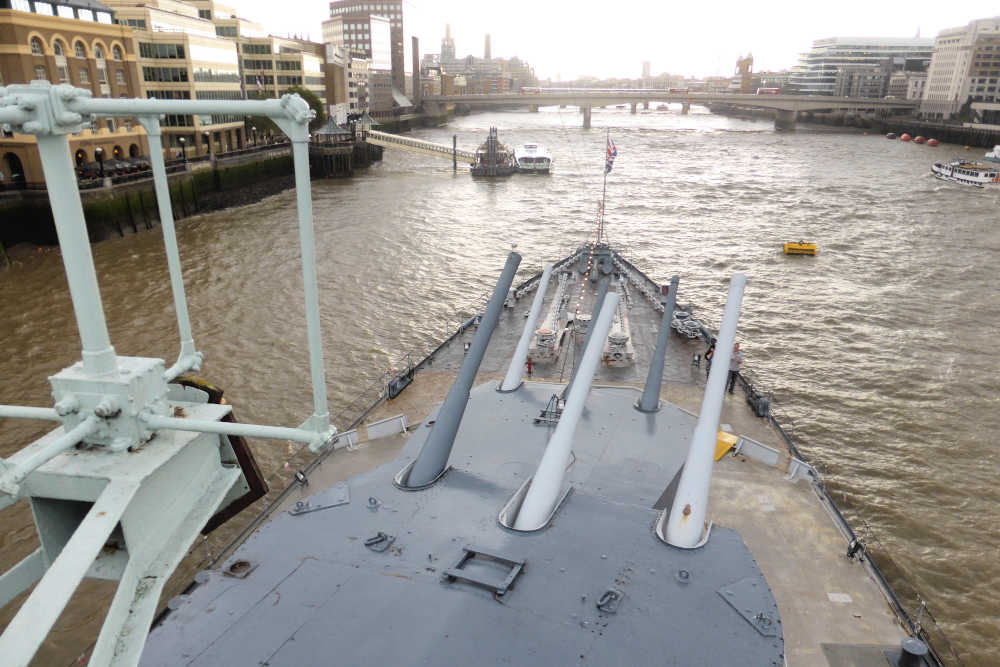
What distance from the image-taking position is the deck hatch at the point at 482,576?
279 inches

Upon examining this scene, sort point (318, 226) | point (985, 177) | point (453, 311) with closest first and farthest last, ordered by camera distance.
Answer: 1. point (453, 311)
2. point (318, 226)
3. point (985, 177)

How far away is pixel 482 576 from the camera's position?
7332 millimetres

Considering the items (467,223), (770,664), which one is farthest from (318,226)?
(770,664)

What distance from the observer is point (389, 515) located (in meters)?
8.91

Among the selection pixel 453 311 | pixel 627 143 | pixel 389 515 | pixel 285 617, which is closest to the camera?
pixel 285 617

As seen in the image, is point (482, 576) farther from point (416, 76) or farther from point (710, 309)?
point (416, 76)

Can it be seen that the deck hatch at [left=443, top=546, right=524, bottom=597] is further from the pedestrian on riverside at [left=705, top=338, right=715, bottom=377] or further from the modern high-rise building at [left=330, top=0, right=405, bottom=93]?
the modern high-rise building at [left=330, top=0, right=405, bottom=93]

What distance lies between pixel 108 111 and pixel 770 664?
716 centimetres

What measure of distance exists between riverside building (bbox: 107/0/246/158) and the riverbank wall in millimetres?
3915

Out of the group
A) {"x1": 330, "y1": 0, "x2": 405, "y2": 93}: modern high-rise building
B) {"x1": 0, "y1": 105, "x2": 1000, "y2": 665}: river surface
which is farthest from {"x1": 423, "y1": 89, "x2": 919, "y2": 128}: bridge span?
{"x1": 0, "y1": 105, "x2": 1000, "y2": 665}: river surface

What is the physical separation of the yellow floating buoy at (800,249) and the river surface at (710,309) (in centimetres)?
124

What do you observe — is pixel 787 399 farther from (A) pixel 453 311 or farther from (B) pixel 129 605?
(B) pixel 129 605

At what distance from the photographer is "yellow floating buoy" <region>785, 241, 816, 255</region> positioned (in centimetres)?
4231

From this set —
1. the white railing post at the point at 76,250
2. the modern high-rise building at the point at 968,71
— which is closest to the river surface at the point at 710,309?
the white railing post at the point at 76,250
